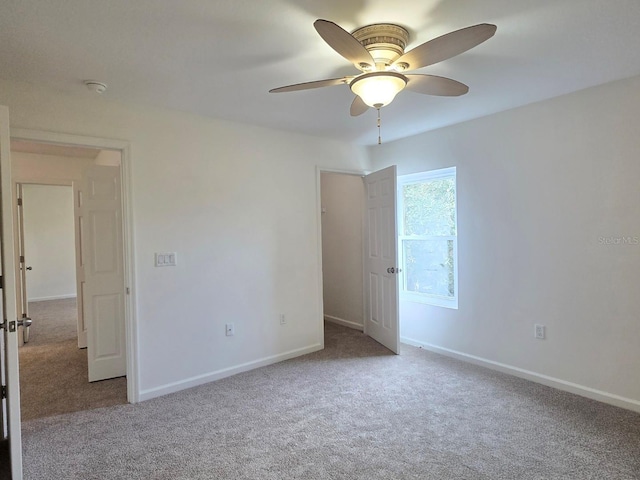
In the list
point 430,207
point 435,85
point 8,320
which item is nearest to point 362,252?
point 430,207

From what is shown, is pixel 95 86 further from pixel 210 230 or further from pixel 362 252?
pixel 362 252

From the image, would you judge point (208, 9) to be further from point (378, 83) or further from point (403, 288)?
point (403, 288)

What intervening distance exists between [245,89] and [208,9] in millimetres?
1031

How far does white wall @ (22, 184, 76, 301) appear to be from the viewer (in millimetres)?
7590

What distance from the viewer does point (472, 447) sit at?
7.68ft

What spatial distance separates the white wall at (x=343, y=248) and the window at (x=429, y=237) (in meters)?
0.67

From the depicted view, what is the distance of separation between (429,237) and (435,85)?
2.54m

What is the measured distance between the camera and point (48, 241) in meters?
7.80

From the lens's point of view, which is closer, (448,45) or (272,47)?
(448,45)

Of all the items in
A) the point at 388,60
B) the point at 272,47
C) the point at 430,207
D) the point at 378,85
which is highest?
the point at 272,47

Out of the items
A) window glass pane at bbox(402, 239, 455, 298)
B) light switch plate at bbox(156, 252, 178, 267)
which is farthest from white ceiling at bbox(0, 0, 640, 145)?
window glass pane at bbox(402, 239, 455, 298)

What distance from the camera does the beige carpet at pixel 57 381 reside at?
10.0ft

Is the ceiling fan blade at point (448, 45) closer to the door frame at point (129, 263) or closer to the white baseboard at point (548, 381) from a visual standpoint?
the door frame at point (129, 263)

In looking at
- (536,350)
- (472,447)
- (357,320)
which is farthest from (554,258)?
(357,320)
